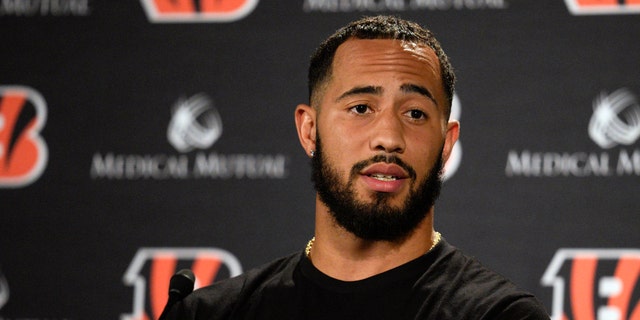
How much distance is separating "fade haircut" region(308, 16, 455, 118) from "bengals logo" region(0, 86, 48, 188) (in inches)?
59.8

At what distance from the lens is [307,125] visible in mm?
2213

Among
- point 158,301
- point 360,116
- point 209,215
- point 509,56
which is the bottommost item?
point 158,301

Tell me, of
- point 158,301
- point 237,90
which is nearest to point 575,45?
point 237,90

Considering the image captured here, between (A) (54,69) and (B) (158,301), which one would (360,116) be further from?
(A) (54,69)

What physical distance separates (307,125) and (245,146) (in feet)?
3.51

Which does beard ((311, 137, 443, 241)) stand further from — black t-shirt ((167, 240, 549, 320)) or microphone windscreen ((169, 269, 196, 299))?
microphone windscreen ((169, 269, 196, 299))

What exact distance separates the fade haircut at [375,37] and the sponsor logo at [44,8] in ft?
4.93

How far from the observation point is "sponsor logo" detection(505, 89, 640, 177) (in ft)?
9.88

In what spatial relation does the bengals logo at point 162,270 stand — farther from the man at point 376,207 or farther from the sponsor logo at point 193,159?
the man at point 376,207

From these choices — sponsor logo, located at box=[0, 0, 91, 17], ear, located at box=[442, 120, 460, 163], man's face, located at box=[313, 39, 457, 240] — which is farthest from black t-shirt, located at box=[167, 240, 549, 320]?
sponsor logo, located at box=[0, 0, 91, 17]

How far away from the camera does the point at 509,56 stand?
3.15 metres

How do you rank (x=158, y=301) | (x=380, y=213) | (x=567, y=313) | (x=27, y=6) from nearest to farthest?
(x=380, y=213) → (x=567, y=313) → (x=158, y=301) → (x=27, y=6)

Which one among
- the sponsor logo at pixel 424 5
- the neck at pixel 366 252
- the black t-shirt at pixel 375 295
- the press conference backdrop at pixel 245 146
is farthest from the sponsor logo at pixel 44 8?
the neck at pixel 366 252

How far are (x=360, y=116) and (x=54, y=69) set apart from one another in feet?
5.84
